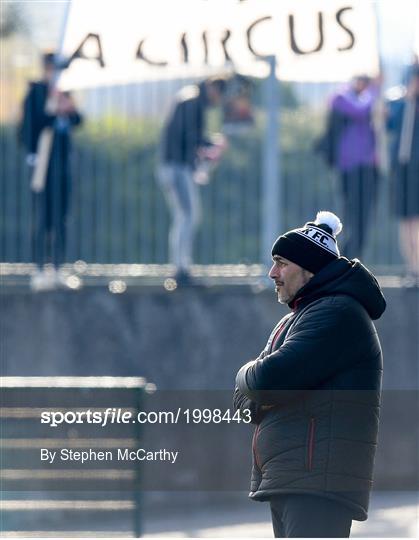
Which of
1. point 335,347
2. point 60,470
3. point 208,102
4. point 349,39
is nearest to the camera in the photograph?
point 335,347

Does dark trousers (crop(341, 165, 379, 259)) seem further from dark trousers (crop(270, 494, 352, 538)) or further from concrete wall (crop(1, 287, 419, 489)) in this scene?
dark trousers (crop(270, 494, 352, 538))

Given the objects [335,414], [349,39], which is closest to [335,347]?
[335,414]

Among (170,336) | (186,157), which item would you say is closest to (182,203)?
(186,157)

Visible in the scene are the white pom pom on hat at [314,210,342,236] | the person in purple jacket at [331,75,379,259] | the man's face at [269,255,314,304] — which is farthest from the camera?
the person in purple jacket at [331,75,379,259]

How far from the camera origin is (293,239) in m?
5.62

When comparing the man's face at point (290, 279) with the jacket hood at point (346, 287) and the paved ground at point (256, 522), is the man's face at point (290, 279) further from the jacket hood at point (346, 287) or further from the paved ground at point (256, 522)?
the paved ground at point (256, 522)

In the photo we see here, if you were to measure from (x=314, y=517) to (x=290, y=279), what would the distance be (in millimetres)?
869

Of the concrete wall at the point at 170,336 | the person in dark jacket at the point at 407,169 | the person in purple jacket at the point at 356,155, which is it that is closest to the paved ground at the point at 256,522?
the concrete wall at the point at 170,336

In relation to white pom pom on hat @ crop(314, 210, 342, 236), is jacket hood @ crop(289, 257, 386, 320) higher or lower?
lower

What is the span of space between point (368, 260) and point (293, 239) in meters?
5.35

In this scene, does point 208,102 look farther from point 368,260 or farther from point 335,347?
point 335,347

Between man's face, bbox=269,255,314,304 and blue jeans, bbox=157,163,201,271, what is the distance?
5.08 meters

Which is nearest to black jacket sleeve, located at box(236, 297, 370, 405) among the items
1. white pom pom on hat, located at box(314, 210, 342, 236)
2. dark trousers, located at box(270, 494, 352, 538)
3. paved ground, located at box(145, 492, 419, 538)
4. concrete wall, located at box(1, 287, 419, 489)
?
dark trousers, located at box(270, 494, 352, 538)

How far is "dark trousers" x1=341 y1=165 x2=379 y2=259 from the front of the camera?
10781 mm
